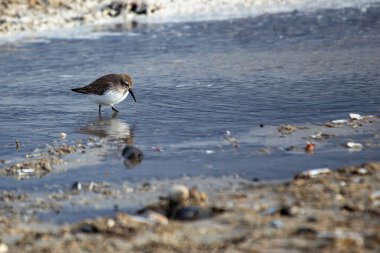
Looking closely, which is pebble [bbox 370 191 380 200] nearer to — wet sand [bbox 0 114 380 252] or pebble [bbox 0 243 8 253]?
wet sand [bbox 0 114 380 252]

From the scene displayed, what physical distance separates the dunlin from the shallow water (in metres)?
0.30

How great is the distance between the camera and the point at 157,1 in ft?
74.2

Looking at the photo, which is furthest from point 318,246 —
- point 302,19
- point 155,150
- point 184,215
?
point 302,19

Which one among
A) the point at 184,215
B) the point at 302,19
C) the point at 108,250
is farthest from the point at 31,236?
the point at 302,19

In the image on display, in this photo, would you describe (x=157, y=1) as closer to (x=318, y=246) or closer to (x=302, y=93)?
(x=302, y=93)

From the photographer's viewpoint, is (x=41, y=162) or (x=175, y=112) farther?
(x=175, y=112)

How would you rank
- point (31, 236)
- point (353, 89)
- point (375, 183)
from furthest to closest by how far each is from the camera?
point (353, 89)
point (375, 183)
point (31, 236)

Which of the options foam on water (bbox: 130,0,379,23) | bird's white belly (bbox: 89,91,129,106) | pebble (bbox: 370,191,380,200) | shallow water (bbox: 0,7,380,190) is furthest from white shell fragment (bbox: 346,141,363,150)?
foam on water (bbox: 130,0,379,23)

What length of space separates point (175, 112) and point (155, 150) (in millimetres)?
2032

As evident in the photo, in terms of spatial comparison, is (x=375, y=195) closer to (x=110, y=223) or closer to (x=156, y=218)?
(x=156, y=218)

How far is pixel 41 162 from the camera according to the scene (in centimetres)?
849

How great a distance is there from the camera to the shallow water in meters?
8.20

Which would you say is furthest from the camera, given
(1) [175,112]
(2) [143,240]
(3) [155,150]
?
(1) [175,112]

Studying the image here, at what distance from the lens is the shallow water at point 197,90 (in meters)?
8.20
